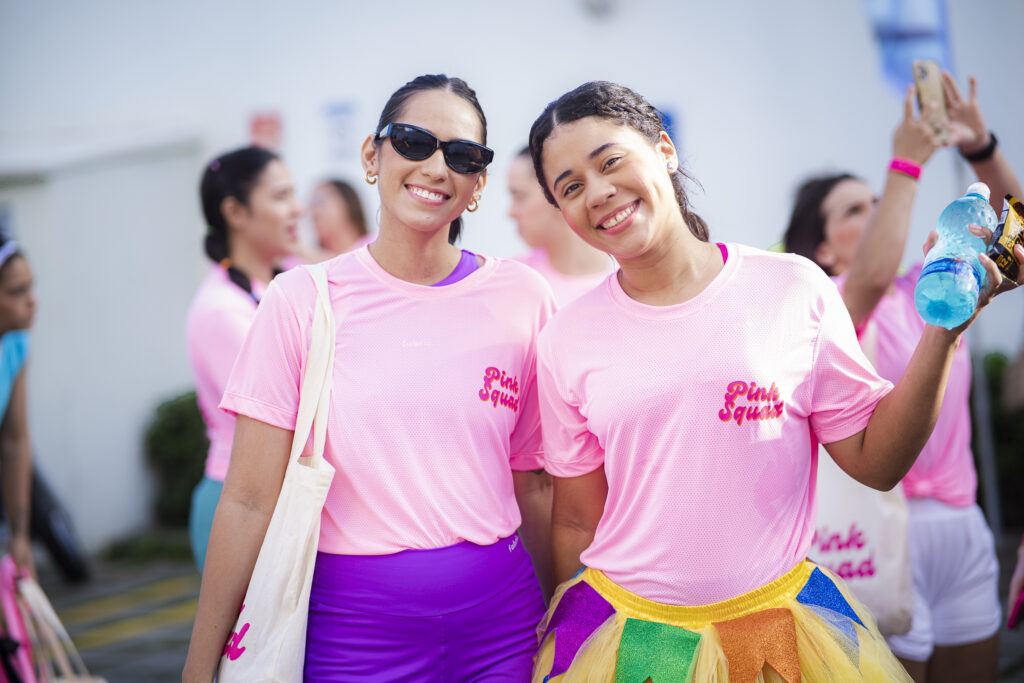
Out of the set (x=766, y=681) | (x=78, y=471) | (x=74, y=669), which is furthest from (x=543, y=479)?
(x=78, y=471)

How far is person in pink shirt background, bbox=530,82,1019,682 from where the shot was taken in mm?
1843

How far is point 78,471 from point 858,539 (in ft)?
23.9

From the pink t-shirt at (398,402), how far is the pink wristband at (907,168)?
4.50ft

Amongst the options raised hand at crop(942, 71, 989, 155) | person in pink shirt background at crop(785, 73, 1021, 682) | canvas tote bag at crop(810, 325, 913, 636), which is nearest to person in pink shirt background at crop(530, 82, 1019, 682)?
canvas tote bag at crop(810, 325, 913, 636)

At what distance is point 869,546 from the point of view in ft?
8.80

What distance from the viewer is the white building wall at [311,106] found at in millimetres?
6617

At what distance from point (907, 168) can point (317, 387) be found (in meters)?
1.85

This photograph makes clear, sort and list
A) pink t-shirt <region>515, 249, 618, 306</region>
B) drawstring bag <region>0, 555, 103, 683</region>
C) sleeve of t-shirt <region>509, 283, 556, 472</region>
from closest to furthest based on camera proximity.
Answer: sleeve of t-shirt <region>509, 283, 556, 472</region> < drawstring bag <region>0, 555, 103, 683</region> < pink t-shirt <region>515, 249, 618, 306</region>

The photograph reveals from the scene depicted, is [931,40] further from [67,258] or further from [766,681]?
[67,258]

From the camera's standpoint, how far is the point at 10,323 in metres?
3.37

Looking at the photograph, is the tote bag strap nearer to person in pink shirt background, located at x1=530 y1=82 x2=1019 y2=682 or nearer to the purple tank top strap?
the purple tank top strap

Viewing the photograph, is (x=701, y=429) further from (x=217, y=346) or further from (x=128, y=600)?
(x=128, y=600)

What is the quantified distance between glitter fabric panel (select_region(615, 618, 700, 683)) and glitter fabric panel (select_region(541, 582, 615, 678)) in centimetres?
8

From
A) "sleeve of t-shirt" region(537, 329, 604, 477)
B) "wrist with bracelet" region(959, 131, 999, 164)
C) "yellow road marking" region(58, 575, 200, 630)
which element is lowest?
"yellow road marking" region(58, 575, 200, 630)
